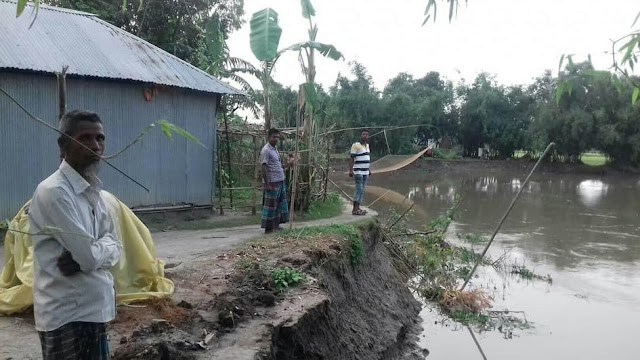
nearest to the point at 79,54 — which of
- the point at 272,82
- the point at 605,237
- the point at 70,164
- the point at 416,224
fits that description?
the point at 272,82

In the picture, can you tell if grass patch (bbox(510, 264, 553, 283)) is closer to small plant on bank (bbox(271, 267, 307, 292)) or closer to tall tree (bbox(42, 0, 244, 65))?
small plant on bank (bbox(271, 267, 307, 292))

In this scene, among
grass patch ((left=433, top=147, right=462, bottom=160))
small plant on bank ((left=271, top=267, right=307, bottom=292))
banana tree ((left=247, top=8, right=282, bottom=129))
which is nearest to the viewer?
small plant on bank ((left=271, top=267, right=307, bottom=292))

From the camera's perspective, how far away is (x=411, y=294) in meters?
8.85

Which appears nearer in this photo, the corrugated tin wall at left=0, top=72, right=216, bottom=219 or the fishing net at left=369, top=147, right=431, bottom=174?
the corrugated tin wall at left=0, top=72, right=216, bottom=219

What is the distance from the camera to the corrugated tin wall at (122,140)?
7859mm

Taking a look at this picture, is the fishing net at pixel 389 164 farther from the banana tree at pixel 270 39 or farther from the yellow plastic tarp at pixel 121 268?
the yellow plastic tarp at pixel 121 268

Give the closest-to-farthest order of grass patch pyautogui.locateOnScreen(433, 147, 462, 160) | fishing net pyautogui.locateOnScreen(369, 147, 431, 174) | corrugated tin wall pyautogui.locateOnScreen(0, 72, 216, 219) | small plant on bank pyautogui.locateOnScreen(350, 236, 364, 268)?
small plant on bank pyautogui.locateOnScreen(350, 236, 364, 268) → corrugated tin wall pyautogui.locateOnScreen(0, 72, 216, 219) → fishing net pyautogui.locateOnScreen(369, 147, 431, 174) → grass patch pyautogui.locateOnScreen(433, 147, 462, 160)

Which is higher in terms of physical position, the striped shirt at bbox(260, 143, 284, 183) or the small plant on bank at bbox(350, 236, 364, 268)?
the striped shirt at bbox(260, 143, 284, 183)

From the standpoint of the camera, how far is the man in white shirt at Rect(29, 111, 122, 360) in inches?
92.4

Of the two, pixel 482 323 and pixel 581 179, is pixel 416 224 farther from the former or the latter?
pixel 581 179

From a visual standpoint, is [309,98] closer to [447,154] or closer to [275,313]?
[275,313]

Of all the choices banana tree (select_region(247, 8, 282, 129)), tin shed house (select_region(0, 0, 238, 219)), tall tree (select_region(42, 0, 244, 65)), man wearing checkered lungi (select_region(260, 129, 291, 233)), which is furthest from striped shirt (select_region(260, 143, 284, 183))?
tall tree (select_region(42, 0, 244, 65))

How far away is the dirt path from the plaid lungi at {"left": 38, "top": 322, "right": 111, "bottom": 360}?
51.8 inches

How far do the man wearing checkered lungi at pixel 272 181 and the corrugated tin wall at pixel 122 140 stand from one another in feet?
7.16
